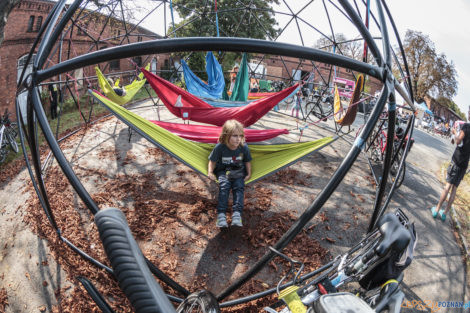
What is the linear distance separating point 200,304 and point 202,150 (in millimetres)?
2327

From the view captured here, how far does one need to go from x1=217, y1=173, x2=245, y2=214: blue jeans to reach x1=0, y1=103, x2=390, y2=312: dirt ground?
0.40 meters

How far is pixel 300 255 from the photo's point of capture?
3.15m

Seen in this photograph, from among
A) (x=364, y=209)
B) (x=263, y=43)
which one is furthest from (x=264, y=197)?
(x=263, y=43)

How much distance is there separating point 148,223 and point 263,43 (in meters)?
2.87

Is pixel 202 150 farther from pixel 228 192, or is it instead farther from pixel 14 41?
pixel 14 41

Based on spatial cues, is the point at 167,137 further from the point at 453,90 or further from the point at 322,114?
the point at 453,90

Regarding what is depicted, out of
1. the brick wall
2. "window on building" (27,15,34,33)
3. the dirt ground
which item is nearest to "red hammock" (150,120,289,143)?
the dirt ground

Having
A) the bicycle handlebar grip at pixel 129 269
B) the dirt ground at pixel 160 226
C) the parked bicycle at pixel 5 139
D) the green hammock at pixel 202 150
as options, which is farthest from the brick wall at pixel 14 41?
the bicycle handlebar grip at pixel 129 269

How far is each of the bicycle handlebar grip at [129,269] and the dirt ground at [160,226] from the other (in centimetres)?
221

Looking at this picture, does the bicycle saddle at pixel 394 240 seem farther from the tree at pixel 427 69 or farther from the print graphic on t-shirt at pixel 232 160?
the tree at pixel 427 69

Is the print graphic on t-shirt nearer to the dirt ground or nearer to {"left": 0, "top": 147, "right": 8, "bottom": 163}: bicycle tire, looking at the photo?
the dirt ground

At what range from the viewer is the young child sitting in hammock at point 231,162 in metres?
3.46

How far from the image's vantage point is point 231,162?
3.60 metres

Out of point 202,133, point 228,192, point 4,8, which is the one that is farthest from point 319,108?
point 4,8
